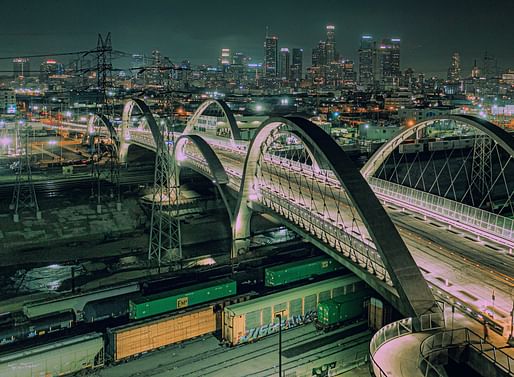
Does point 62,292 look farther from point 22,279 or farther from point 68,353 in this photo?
point 68,353

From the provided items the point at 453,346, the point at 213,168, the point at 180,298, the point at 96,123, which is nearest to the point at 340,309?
the point at 180,298

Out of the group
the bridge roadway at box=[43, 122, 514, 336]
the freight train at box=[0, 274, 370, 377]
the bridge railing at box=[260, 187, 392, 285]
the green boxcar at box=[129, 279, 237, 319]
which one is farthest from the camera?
the green boxcar at box=[129, 279, 237, 319]

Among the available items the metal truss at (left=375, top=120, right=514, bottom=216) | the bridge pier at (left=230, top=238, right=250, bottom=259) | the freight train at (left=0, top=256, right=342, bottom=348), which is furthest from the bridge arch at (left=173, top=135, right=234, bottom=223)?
the metal truss at (left=375, top=120, right=514, bottom=216)

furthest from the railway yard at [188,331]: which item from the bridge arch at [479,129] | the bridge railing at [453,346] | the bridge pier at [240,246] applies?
the bridge arch at [479,129]

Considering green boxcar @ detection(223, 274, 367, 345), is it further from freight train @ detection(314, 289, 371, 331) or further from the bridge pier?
the bridge pier

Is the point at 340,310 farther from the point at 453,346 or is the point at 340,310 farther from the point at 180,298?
the point at 453,346

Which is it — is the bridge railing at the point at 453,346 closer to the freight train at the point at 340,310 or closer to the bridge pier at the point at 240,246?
the freight train at the point at 340,310
